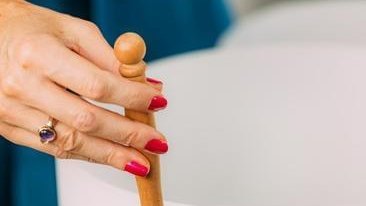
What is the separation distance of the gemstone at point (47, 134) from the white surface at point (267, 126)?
0.69 ft

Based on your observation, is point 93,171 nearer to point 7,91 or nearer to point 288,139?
point 7,91

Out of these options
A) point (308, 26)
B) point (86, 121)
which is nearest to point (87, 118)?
point (86, 121)

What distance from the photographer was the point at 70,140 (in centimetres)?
41

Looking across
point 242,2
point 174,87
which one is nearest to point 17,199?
point 174,87

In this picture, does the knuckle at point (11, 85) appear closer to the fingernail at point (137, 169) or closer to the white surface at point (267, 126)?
the fingernail at point (137, 169)

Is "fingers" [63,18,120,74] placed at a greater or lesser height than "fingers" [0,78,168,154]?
greater

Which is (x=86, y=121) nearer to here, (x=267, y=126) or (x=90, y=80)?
(x=90, y=80)

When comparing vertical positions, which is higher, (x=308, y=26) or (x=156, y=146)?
(x=308, y=26)

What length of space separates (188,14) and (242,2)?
19.4 inches

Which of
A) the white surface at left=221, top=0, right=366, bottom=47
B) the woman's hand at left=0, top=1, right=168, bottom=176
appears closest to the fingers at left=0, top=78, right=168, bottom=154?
the woman's hand at left=0, top=1, right=168, bottom=176

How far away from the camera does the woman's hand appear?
394 millimetres

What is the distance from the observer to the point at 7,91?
42 cm

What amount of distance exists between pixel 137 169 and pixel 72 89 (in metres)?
0.05

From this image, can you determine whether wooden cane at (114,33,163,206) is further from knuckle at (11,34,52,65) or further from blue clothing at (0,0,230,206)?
blue clothing at (0,0,230,206)
